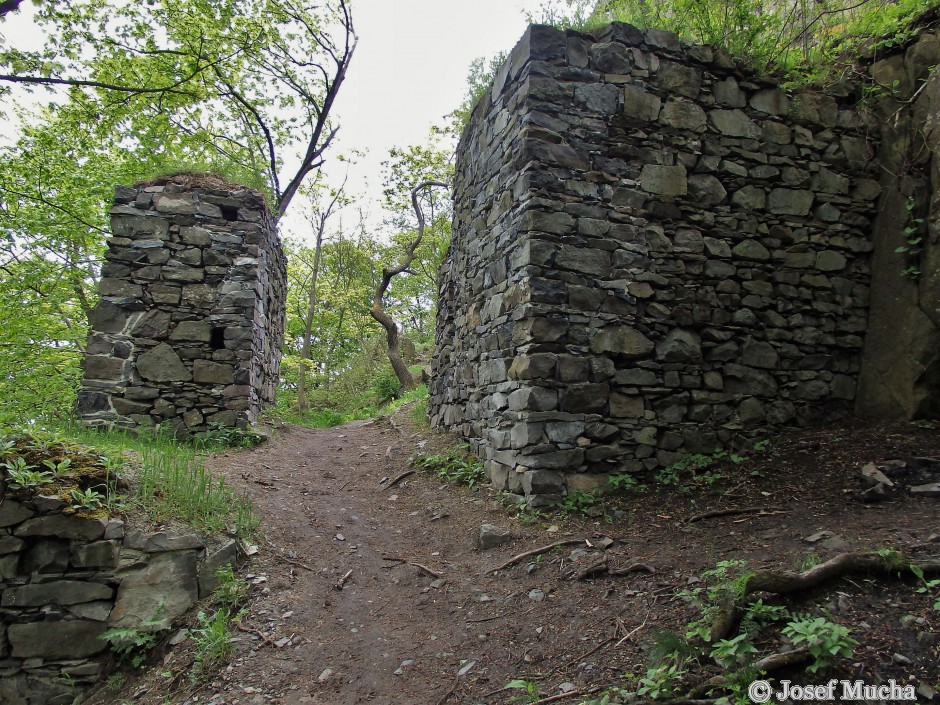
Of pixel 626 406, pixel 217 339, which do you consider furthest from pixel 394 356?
pixel 626 406

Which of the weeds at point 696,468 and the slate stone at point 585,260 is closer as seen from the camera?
the weeds at point 696,468

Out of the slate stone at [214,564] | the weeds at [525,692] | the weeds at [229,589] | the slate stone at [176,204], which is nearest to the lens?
the weeds at [525,692]

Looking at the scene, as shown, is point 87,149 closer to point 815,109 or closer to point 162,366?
point 162,366

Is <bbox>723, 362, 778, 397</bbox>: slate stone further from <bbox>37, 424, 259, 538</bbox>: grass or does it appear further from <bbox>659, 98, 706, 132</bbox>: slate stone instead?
<bbox>37, 424, 259, 538</bbox>: grass

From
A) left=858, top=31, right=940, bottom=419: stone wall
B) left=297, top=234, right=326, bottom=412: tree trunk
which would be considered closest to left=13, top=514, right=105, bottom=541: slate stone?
left=858, top=31, right=940, bottom=419: stone wall

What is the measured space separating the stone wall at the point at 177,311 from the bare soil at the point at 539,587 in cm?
200

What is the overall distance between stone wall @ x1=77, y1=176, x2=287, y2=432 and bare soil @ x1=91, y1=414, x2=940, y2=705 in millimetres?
1996

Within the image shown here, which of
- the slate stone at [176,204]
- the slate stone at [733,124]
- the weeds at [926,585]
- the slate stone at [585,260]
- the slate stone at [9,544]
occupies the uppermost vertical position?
the slate stone at [733,124]

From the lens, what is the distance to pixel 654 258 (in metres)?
5.14

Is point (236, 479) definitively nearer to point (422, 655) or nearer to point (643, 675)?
point (422, 655)

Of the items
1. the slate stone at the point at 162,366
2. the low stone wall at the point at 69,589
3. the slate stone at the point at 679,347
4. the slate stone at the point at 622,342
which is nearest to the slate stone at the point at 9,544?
the low stone wall at the point at 69,589

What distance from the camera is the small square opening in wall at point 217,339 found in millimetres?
7238

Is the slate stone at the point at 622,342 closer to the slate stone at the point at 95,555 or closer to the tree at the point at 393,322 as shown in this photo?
the slate stone at the point at 95,555

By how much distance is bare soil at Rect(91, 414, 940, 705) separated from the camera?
2.67 metres
